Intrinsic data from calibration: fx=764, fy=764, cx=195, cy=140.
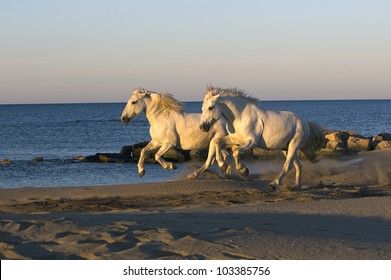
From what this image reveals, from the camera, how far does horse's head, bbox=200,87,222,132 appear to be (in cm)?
1488

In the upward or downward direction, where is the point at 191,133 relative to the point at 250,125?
downward

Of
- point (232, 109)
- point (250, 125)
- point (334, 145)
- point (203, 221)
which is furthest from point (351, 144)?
point (203, 221)

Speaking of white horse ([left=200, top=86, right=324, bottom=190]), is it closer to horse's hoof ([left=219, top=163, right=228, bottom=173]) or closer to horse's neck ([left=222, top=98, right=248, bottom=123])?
horse's neck ([left=222, top=98, right=248, bottom=123])

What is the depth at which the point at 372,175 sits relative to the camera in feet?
59.3

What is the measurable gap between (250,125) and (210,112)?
33.5 inches

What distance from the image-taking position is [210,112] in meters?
14.9

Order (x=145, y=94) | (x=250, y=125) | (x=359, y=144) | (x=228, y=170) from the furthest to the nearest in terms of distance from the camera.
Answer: (x=359, y=144), (x=145, y=94), (x=228, y=170), (x=250, y=125)

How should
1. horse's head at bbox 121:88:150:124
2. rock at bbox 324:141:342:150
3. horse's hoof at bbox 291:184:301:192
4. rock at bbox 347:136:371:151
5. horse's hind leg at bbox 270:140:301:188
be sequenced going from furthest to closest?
1. rock at bbox 347:136:371:151
2. rock at bbox 324:141:342:150
3. horse's head at bbox 121:88:150:124
4. horse's hind leg at bbox 270:140:301:188
5. horse's hoof at bbox 291:184:301:192

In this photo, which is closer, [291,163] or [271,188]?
A: [271,188]

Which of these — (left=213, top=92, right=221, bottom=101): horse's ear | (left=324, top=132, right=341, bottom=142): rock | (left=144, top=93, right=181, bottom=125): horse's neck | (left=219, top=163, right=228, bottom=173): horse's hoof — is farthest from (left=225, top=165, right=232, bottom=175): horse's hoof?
(left=324, top=132, right=341, bottom=142): rock

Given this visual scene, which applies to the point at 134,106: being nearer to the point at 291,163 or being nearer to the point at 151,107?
the point at 151,107

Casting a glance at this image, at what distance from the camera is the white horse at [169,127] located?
1644 cm
